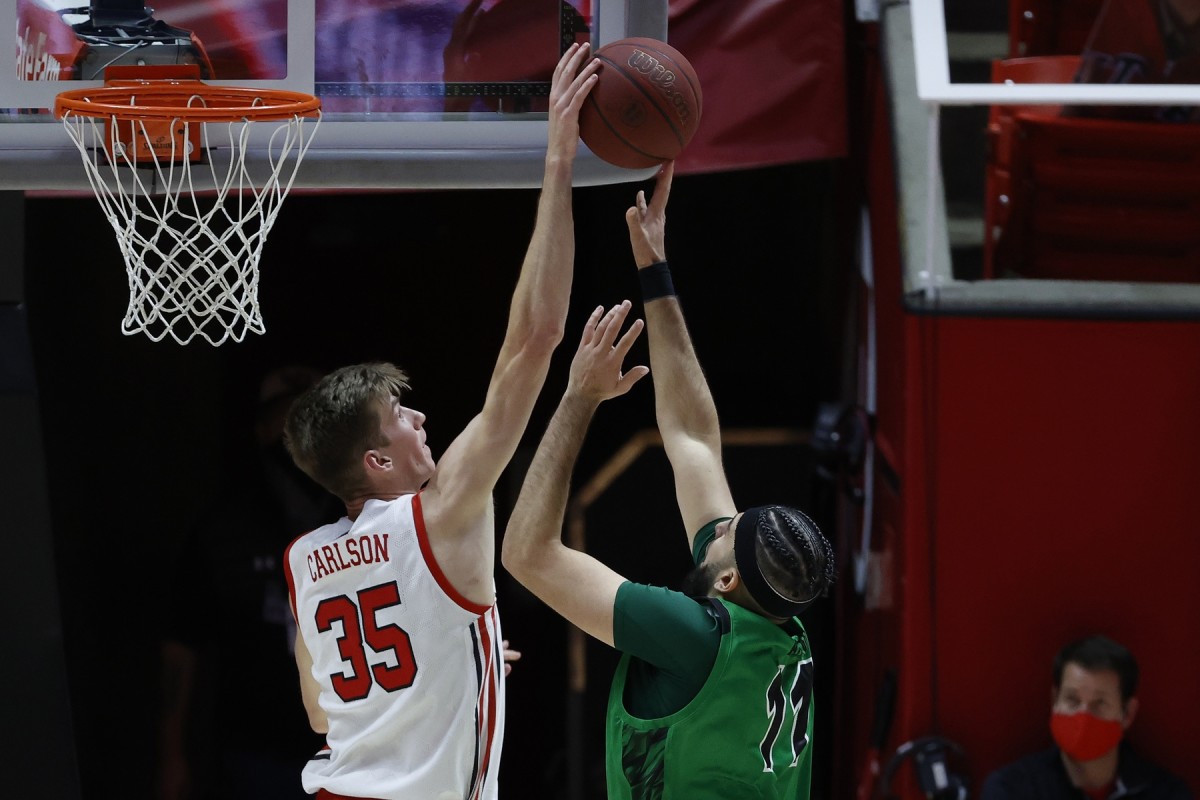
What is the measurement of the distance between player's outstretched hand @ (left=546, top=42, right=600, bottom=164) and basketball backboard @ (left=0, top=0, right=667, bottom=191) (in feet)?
1.68

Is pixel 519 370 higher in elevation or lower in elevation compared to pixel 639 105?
lower

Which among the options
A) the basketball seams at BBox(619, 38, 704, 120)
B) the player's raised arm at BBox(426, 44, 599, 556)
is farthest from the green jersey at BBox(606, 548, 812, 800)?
the basketball seams at BBox(619, 38, 704, 120)

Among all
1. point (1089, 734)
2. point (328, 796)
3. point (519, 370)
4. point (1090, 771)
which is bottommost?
point (1090, 771)

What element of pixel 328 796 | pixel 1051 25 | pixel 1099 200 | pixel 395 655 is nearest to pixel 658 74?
pixel 395 655

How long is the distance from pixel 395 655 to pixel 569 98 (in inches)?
50.1

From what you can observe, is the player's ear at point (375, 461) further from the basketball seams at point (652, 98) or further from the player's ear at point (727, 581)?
the basketball seams at point (652, 98)

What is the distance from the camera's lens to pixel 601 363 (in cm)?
329

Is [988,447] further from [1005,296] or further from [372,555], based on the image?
[372,555]

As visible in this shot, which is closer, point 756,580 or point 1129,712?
point 756,580

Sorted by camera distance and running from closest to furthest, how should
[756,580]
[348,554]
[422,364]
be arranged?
1. [756,580]
2. [348,554]
3. [422,364]

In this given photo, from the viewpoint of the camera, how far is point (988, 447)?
15.0ft

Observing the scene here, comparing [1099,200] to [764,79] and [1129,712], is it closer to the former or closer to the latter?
[764,79]

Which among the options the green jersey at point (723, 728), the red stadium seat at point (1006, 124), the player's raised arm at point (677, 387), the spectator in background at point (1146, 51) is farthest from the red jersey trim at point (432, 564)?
the spectator in background at point (1146, 51)

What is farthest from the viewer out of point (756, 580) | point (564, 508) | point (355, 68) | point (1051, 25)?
point (1051, 25)
